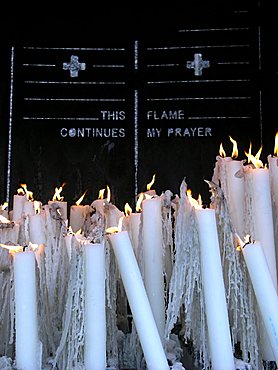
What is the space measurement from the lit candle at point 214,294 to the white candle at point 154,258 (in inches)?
3.1

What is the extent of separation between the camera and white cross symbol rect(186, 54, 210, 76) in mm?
2135

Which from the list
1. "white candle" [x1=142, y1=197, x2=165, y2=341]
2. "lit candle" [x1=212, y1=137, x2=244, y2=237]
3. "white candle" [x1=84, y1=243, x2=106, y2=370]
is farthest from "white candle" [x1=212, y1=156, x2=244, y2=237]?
"white candle" [x1=84, y1=243, x2=106, y2=370]

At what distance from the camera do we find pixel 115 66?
2160 mm

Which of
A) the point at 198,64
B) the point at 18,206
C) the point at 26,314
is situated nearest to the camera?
the point at 26,314

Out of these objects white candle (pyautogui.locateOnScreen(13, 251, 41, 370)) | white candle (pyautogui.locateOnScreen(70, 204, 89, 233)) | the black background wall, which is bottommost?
white candle (pyautogui.locateOnScreen(13, 251, 41, 370))

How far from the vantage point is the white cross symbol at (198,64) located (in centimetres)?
213

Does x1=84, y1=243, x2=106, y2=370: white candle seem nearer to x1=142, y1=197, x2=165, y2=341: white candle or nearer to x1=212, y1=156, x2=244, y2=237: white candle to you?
x1=142, y1=197, x2=165, y2=341: white candle

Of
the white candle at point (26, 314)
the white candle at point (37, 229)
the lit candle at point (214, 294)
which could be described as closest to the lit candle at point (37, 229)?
the white candle at point (37, 229)

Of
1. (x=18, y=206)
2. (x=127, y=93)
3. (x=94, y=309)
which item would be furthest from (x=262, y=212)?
(x=127, y=93)

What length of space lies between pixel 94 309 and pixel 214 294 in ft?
0.46

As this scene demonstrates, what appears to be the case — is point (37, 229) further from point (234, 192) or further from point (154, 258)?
point (234, 192)

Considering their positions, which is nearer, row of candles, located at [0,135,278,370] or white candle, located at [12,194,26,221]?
row of candles, located at [0,135,278,370]

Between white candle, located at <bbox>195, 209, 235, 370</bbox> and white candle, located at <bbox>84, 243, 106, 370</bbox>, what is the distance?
0.12 m

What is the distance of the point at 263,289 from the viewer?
66 centimetres
